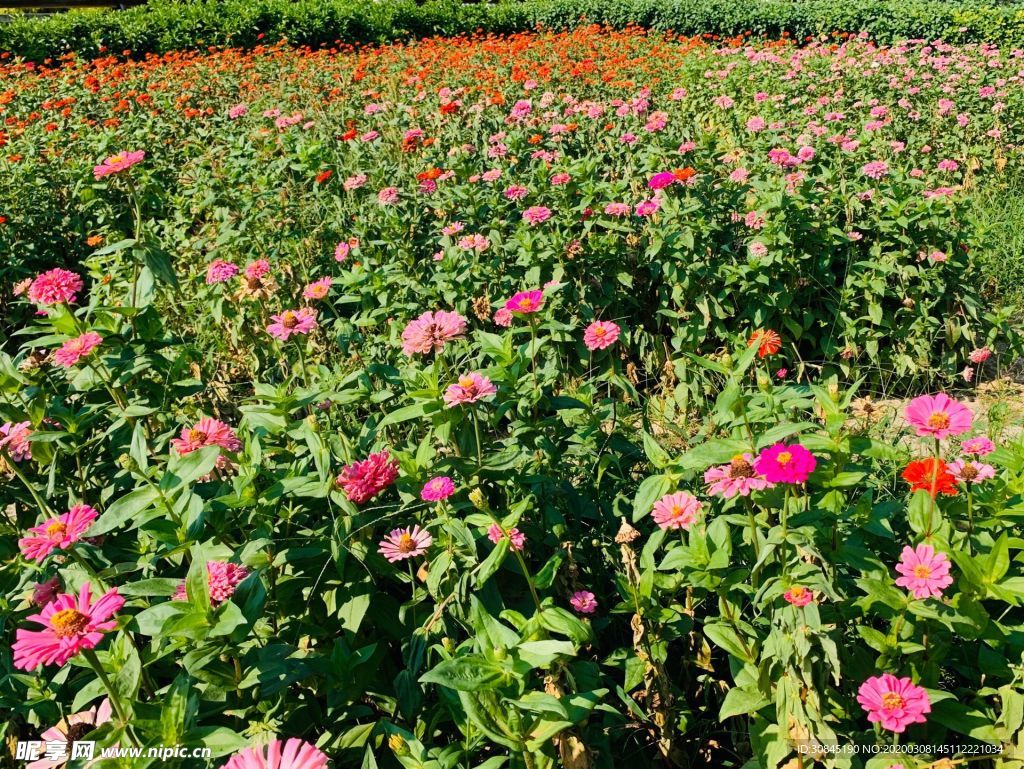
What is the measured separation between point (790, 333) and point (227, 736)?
2.95 metres

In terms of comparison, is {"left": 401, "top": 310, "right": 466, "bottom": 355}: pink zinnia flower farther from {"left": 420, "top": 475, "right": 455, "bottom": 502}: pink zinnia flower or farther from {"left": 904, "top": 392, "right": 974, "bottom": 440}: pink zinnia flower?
{"left": 904, "top": 392, "right": 974, "bottom": 440}: pink zinnia flower

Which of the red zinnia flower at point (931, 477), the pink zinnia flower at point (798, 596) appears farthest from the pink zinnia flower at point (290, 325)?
the red zinnia flower at point (931, 477)

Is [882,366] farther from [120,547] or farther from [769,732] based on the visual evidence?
[120,547]

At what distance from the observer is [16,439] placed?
1690 mm

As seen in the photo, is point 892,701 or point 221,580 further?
point 221,580

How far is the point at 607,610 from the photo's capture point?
1790 millimetres

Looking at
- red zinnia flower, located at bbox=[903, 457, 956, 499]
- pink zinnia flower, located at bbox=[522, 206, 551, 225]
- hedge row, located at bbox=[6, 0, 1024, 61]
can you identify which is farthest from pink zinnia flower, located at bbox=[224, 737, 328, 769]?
hedge row, located at bbox=[6, 0, 1024, 61]

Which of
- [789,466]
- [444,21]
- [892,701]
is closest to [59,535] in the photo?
[789,466]

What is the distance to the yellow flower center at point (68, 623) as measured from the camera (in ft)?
3.51

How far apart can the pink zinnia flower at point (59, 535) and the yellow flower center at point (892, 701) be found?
1371 mm

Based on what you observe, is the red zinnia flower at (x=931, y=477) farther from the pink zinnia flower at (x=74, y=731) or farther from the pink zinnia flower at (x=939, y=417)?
the pink zinnia flower at (x=74, y=731)

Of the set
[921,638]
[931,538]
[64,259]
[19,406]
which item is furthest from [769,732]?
[64,259]

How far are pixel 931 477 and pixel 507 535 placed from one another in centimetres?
75

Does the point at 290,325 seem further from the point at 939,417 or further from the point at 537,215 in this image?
the point at 939,417
